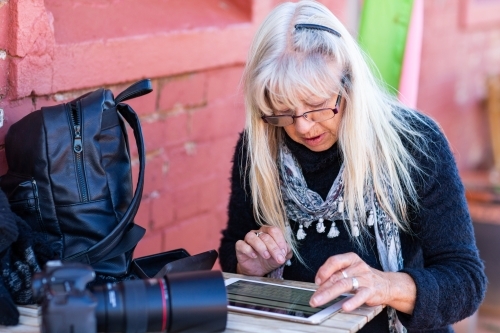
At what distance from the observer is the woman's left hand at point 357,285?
1.64 metres

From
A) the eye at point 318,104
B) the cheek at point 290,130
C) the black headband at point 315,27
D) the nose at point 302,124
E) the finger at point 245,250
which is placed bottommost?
the finger at point 245,250

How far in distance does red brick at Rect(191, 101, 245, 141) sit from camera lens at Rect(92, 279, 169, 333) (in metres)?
1.54

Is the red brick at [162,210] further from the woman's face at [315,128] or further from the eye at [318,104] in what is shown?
the eye at [318,104]

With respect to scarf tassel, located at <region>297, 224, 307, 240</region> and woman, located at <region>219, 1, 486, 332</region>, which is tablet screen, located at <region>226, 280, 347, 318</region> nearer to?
woman, located at <region>219, 1, 486, 332</region>

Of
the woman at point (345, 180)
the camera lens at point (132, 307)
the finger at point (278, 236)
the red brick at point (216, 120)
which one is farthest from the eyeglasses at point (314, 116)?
the red brick at point (216, 120)

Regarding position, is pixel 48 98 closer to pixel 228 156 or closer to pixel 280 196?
pixel 280 196

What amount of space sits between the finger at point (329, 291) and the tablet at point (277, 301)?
2 centimetres

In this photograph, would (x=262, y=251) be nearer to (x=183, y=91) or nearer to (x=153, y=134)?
(x=153, y=134)

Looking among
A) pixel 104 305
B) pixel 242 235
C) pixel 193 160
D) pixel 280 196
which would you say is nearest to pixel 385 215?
pixel 280 196

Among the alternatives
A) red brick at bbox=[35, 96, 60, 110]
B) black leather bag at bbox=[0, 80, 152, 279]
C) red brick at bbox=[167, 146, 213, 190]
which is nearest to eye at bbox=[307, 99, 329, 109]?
black leather bag at bbox=[0, 80, 152, 279]

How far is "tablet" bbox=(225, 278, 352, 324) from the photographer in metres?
1.61

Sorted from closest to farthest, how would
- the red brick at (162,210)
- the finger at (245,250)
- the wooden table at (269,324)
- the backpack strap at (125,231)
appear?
the wooden table at (269,324) < the backpack strap at (125,231) < the finger at (245,250) < the red brick at (162,210)

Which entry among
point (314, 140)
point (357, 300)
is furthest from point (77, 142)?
point (357, 300)

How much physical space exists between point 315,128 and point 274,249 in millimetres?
318
